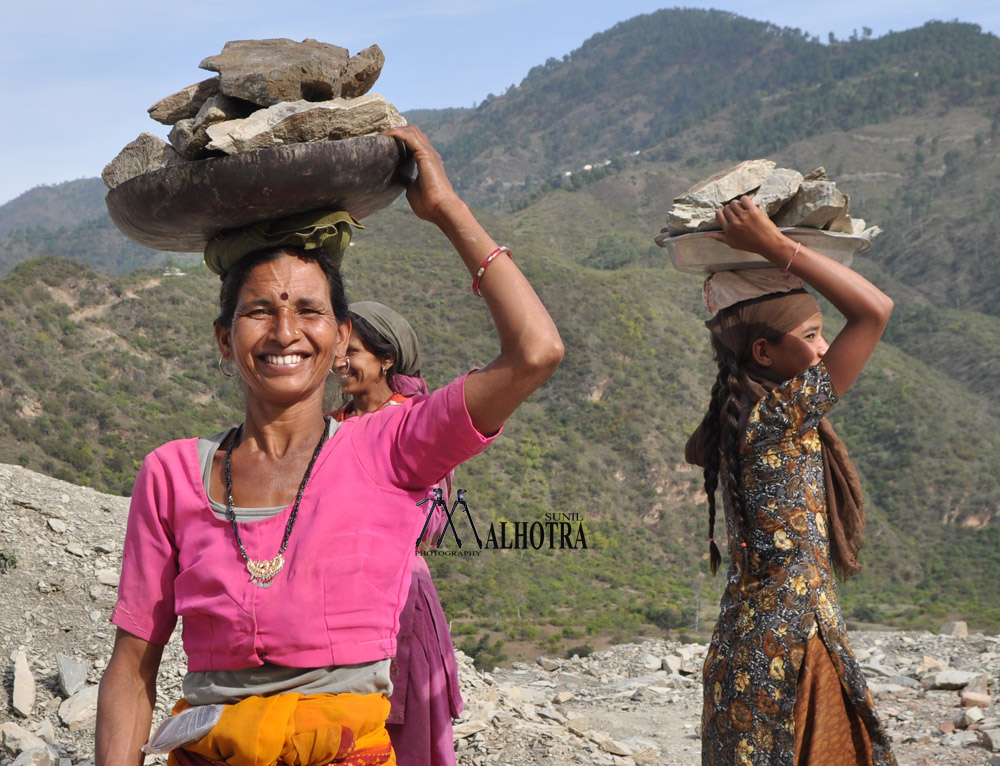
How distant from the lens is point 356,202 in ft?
5.35

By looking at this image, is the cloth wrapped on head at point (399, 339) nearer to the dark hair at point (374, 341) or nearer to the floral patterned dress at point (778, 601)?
the dark hair at point (374, 341)

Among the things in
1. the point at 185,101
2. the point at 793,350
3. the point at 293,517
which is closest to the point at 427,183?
the point at 185,101

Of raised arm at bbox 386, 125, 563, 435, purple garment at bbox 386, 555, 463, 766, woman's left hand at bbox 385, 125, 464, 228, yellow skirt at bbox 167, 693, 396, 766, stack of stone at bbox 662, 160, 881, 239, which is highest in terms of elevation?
stack of stone at bbox 662, 160, 881, 239

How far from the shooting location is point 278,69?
1.58m

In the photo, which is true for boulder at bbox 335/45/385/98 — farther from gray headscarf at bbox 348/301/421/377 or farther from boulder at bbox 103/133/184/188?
gray headscarf at bbox 348/301/421/377

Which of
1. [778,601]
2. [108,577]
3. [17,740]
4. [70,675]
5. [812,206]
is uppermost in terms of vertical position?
[812,206]

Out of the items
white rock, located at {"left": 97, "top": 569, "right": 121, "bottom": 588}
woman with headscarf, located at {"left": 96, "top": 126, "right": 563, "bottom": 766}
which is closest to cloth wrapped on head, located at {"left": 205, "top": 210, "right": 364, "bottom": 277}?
woman with headscarf, located at {"left": 96, "top": 126, "right": 563, "bottom": 766}

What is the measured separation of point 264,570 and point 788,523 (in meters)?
1.39

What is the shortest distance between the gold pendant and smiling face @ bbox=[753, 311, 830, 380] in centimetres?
152

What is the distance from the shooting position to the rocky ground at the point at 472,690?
15.8 feet

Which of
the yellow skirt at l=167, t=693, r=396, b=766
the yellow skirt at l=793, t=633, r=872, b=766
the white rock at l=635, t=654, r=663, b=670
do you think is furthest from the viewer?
the white rock at l=635, t=654, r=663, b=670

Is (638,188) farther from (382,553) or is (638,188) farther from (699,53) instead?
(699,53)

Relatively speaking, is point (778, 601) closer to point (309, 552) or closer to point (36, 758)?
point (309, 552)

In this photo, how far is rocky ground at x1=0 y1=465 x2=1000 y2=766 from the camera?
4816 millimetres
